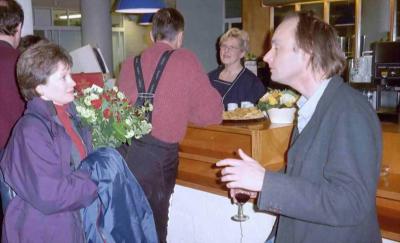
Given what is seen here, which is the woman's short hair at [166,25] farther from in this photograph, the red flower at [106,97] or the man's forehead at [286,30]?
the man's forehead at [286,30]

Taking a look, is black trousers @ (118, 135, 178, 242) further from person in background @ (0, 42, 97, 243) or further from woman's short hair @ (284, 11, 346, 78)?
woman's short hair @ (284, 11, 346, 78)

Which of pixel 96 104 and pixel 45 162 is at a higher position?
pixel 96 104

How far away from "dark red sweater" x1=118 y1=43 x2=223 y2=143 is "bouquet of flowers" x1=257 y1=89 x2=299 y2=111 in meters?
0.39

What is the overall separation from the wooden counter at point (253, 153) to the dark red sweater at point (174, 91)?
272mm

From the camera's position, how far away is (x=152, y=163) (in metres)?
2.48

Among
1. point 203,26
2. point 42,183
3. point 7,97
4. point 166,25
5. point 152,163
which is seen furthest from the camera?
point 203,26

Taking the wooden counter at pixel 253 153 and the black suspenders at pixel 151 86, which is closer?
the wooden counter at pixel 253 153

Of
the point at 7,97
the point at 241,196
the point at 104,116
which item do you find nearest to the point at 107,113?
the point at 104,116

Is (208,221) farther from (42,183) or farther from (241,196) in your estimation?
(42,183)

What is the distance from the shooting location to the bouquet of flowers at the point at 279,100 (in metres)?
2.73

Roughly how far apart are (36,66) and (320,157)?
3.68 ft

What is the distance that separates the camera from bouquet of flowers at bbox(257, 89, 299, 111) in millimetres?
2725

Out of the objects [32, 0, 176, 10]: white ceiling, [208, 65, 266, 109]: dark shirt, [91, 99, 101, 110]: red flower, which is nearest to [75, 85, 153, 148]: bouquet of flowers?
[91, 99, 101, 110]: red flower

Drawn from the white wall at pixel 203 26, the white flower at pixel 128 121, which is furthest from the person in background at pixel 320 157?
the white wall at pixel 203 26
